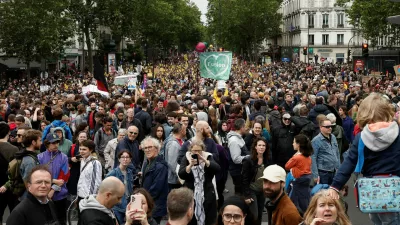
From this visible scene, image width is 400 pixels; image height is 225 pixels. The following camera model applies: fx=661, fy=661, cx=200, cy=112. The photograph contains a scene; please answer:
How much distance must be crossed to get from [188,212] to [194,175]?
271 cm

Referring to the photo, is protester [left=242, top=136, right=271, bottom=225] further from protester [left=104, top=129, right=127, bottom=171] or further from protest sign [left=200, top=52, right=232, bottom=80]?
protest sign [left=200, top=52, right=232, bottom=80]

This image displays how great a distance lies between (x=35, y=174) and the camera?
5.67 metres

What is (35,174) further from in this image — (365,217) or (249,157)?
(365,217)

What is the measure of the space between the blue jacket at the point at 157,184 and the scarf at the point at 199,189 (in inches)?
23.5

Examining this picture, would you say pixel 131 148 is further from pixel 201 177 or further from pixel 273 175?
pixel 273 175

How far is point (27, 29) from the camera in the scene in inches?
1633

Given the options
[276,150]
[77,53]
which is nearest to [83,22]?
[77,53]

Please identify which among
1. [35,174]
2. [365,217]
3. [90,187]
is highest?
[35,174]

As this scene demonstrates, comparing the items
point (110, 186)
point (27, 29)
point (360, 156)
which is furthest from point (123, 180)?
point (27, 29)

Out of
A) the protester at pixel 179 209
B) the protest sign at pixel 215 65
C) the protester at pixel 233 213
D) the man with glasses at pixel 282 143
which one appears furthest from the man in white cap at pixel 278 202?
→ the protest sign at pixel 215 65

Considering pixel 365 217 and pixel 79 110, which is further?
pixel 79 110

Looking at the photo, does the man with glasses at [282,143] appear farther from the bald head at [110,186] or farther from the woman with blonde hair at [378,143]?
the bald head at [110,186]

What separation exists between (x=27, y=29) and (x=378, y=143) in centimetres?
3854

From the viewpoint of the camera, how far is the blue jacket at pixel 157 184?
7984mm
